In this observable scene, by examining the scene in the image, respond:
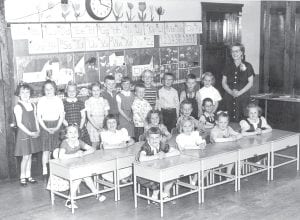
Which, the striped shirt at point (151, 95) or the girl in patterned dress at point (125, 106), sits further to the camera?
the striped shirt at point (151, 95)

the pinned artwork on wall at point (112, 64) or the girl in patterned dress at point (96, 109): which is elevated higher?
the pinned artwork on wall at point (112, 64)

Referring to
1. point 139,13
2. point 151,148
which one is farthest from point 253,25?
point 151,148

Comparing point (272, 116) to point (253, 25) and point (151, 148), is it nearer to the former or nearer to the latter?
point (253, 25)

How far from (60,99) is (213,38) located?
12.4 feet

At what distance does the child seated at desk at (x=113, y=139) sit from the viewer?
5.89 metres

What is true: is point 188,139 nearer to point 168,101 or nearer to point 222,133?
point 222,133

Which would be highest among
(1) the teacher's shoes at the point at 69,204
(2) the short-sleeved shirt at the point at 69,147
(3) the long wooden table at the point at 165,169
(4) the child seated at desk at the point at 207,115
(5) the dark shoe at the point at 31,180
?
(4) the child seated at desk at the point at 207,115

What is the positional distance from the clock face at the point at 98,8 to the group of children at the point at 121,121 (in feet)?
3.28

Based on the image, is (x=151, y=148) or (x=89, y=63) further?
(x=89, y=63)

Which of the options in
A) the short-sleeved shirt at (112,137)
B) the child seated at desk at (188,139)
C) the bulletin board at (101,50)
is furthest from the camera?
the bulletin board at (101,50)

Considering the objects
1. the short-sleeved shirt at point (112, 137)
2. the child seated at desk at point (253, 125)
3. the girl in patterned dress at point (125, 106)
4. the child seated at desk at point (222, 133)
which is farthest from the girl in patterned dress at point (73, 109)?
the child seated at desk at point (253, 125)

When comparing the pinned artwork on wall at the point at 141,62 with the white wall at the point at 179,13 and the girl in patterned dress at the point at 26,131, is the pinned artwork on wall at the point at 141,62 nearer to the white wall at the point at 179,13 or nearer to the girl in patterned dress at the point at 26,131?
the white wall at the point at 179,13

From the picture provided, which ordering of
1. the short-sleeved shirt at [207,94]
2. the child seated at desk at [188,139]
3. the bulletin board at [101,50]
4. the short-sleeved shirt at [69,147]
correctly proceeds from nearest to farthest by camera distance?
the short-sleeved shirt at [69,147] < the child seated at desk at [188,139] < the bulletin board at [101,50] < the short-sleeved shirt at [207,94]

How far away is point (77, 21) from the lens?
23.0 ft
